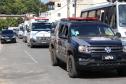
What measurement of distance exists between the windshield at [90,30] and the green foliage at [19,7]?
130569 mm

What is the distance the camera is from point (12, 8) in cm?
14875

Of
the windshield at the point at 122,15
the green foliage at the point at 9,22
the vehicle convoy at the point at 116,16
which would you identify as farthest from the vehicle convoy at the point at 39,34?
the green foliage at the point at 9,22

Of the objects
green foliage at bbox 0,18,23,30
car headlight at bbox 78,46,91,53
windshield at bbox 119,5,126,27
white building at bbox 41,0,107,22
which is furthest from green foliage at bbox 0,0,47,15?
car headlight at bbox 78,46,91,53

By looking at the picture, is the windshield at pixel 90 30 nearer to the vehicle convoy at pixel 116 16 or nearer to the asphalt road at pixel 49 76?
the asphalt road at pixel 49 76

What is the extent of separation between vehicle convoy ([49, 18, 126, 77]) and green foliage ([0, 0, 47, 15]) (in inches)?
5147

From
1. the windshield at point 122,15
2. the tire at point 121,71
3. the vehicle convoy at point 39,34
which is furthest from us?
the vehicle convoy at point 39,34

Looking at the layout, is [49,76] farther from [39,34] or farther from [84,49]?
[39,34]

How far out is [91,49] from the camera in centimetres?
1415

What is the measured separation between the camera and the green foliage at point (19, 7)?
484ft

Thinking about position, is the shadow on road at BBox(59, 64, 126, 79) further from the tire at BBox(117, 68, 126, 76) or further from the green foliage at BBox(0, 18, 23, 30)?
the green foliage at BBox(0, 18, 23, 30)

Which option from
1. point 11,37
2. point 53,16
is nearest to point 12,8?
point 53,16

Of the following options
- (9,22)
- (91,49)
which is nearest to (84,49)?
(91,49)

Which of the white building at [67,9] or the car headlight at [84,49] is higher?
the white building at [67,9]

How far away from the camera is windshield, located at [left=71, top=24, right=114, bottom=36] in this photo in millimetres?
15805
